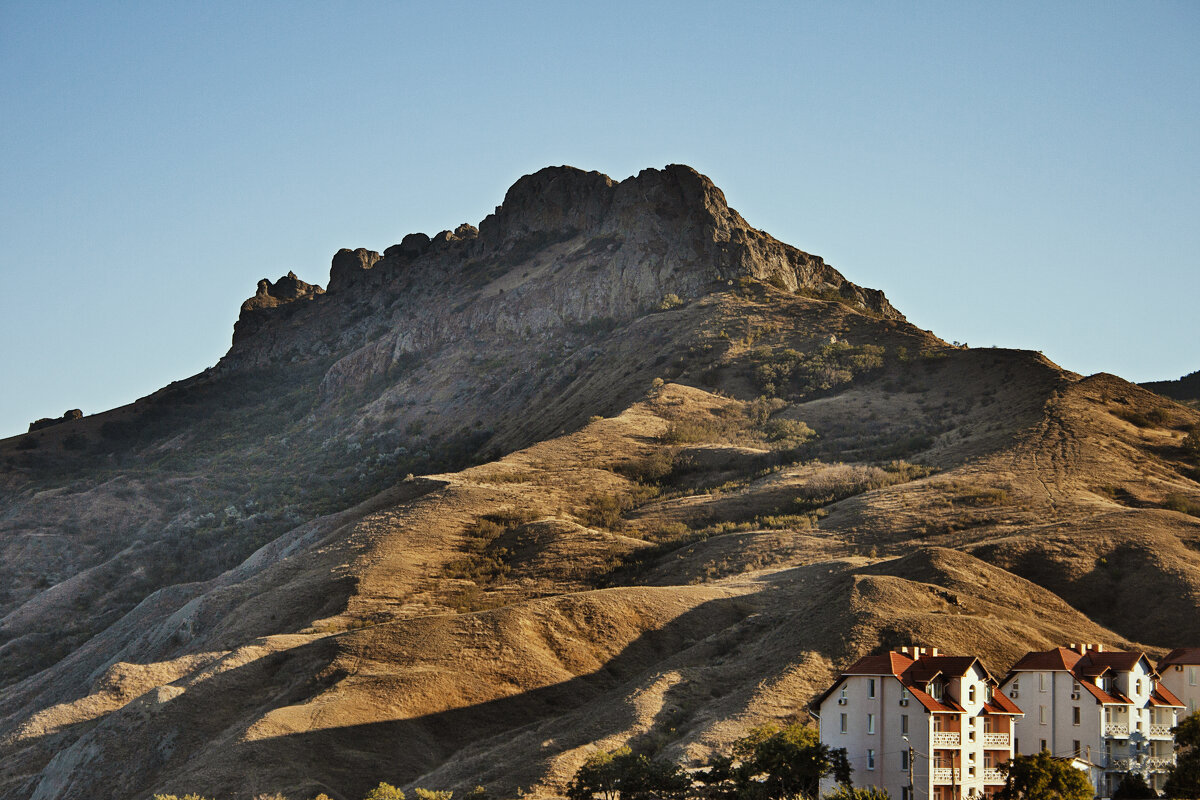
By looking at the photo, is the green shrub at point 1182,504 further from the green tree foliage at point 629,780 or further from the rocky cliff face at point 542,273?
the rocky cliff face at point 542,273

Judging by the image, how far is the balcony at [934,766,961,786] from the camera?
35188 millimetres

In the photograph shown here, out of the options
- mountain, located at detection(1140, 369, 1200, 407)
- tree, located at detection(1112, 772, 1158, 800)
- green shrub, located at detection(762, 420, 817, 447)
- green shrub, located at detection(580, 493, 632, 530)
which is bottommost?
tree, located at detection(1112, 772, 1158, 800)

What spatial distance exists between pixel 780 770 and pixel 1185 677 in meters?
14.6

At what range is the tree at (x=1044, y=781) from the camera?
3384 cm

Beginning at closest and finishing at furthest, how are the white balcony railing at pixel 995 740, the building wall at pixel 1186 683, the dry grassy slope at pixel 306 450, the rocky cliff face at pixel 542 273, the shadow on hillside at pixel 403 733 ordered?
the white balcony railing at pixel 995 740 → the shadow on hillside at pixel 403 733 → the building wall at pixel 1186 683 → the dry grassy slope at pixel 306 450 → the rocky cliff face at pixel 542 273

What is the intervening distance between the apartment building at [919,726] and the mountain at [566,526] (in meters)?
5.10

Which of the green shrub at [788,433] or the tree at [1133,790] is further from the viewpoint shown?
the green shrub at [788,433]

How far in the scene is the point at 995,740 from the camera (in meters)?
37.3

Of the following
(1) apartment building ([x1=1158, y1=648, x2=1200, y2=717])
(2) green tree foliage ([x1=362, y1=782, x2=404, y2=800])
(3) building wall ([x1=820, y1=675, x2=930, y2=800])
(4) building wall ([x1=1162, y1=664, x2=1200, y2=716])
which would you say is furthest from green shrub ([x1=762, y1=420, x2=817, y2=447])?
(2) green tree foliage ([x1=362, y1=782, x2=404, y2=800])

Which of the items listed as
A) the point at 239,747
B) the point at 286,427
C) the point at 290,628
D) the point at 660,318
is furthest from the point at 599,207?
the point at 239,747

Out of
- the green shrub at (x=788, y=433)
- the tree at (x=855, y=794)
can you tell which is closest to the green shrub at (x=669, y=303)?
the green shrub at (x=788, y=433)

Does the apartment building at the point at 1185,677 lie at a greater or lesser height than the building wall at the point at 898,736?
greater

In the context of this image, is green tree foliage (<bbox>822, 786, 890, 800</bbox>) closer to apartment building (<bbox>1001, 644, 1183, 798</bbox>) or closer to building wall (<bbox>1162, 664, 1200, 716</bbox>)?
apartment building (<bbox>1001, 644, 1183, 798</bbox>)

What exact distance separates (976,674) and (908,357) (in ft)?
182
